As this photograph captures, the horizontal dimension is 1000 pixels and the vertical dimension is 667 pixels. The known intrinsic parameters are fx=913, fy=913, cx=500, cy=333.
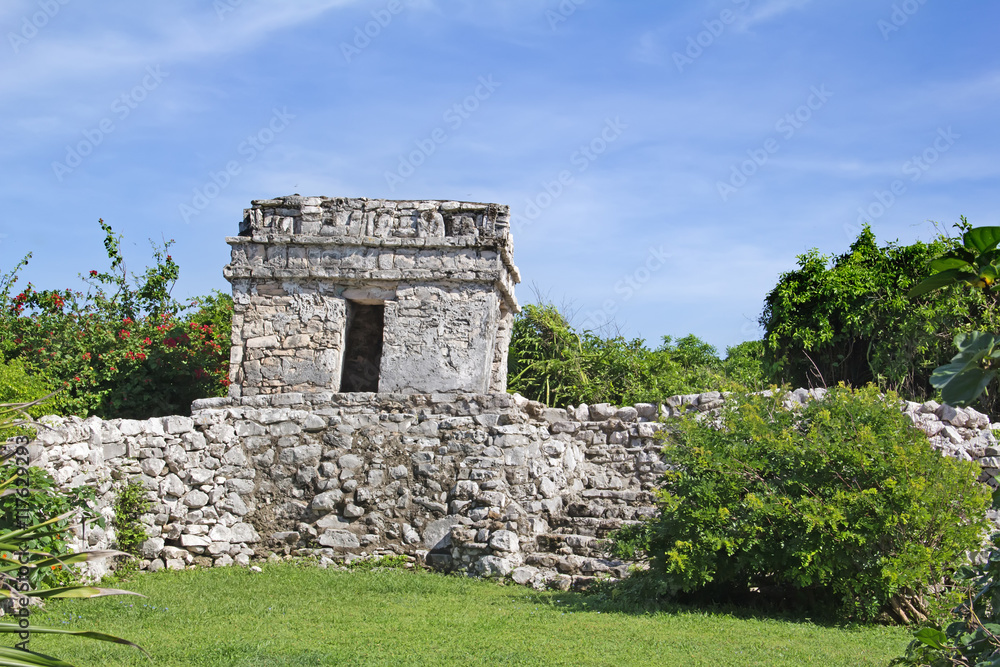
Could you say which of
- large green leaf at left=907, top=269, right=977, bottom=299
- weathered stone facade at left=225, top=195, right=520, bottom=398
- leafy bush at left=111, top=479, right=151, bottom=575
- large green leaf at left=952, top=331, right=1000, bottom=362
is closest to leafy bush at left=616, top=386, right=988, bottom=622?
weathered stone facade at left=225, top=195, right=520, bottom=398

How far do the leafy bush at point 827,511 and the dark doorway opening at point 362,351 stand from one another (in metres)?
5.31

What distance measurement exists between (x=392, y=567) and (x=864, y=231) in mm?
8301

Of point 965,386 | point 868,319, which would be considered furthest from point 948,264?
point 868,319

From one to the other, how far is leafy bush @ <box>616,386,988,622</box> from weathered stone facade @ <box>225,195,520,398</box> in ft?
10.4

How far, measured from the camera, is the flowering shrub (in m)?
12.2

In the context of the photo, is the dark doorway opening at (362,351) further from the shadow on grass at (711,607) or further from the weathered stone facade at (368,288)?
the shadow on grass at (711,607)

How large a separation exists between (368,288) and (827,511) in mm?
5227

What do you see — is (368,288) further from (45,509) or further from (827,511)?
(827,511)

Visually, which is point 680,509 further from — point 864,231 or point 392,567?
point 864,231

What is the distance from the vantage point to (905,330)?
1176cm

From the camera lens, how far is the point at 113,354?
12336mm

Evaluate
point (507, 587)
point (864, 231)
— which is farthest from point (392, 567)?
point (864, 231)

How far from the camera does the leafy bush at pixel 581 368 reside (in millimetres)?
14211

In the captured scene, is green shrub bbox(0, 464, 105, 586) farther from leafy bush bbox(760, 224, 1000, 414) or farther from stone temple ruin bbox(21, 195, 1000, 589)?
leafy bush bbox(760, 224, 1000, 414)
